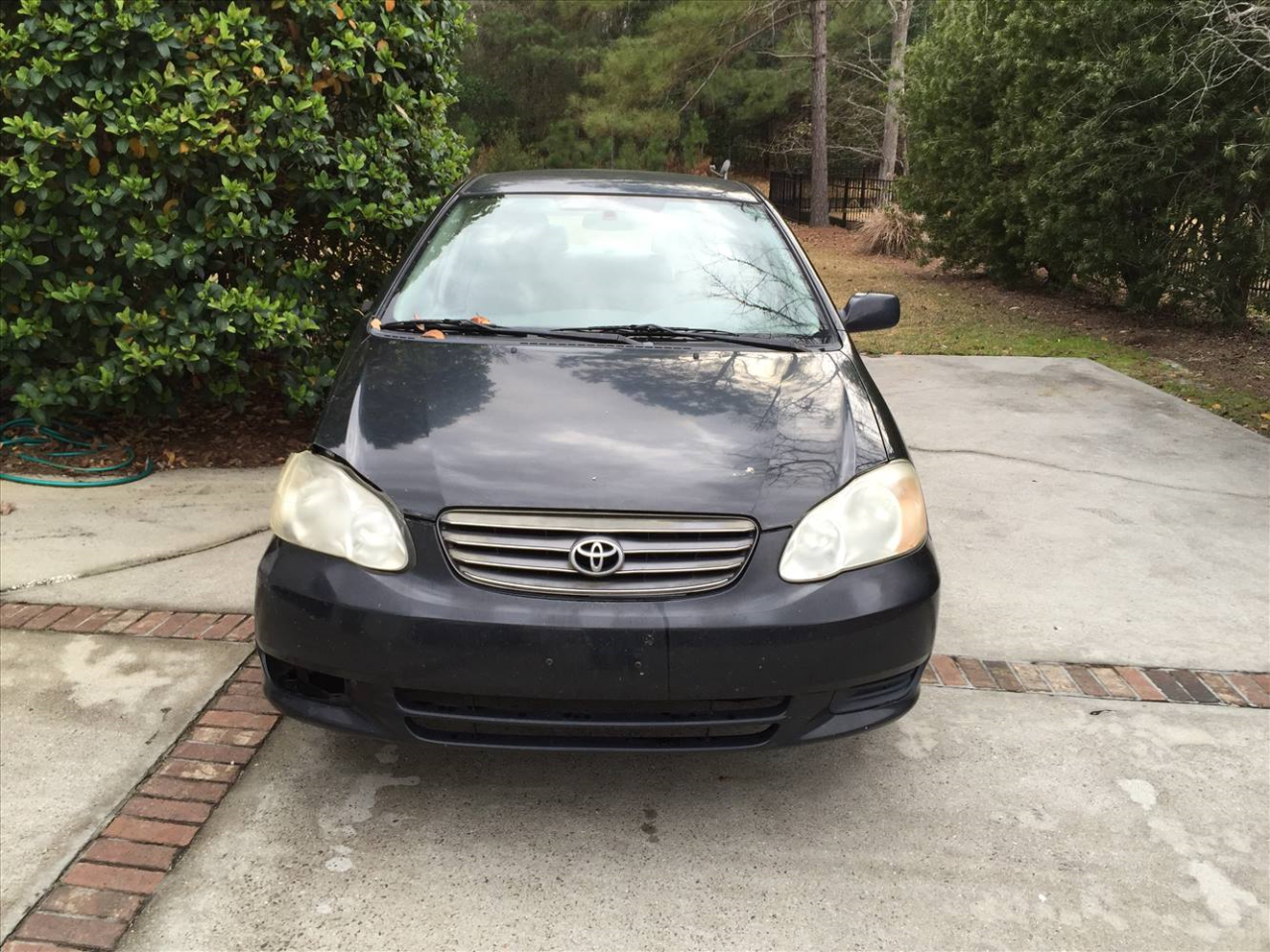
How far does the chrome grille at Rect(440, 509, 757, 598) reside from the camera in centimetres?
247

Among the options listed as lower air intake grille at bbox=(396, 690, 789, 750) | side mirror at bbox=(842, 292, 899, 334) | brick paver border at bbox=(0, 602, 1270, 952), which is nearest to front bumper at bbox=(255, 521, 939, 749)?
lower air intake grille at bbox=(396, 690, 789, 750)

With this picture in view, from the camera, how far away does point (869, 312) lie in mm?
3977

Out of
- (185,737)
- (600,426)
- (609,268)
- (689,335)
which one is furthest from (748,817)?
(609,268)

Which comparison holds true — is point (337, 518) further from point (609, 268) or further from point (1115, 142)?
point (1115, 142)

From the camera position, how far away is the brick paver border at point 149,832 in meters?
2.35

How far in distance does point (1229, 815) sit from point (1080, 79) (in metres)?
8.74

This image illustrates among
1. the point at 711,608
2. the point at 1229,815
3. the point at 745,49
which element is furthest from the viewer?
the point at 745,49

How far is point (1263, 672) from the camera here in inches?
143

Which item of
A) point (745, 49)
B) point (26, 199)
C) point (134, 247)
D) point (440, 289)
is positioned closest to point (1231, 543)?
point (440, 289)

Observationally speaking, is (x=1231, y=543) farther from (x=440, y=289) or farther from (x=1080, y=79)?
(x=1080, y=79)

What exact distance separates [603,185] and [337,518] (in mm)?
2223

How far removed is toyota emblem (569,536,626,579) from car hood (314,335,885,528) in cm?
10

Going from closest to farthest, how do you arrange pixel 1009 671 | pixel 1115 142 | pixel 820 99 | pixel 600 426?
pixel 600 426, pixel 1009 671, pixel 1115 142, pixel 820 99

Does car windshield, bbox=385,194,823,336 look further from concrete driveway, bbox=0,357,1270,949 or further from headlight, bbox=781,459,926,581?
concrete driveway, bbox=0,357,1270,949
